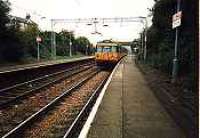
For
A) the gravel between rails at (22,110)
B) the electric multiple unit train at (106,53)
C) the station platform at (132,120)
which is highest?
the electric multiple unit train at (106,53)

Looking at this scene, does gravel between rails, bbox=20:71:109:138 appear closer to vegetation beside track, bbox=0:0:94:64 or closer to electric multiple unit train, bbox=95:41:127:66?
electric multiple unit train, bbox=95:41:127:66

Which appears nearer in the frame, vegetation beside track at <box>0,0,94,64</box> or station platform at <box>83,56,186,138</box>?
station platform at <box>83,56,186,138</box>

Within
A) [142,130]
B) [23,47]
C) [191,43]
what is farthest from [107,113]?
[23,47]

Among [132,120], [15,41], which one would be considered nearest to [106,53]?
[15,41]

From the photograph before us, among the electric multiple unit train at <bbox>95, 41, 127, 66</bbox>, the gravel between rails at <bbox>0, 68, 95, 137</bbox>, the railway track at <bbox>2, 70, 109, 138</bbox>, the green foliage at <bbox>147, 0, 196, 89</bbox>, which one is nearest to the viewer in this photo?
the railway track at <bbox>2, 70, 109, 138</bbox>

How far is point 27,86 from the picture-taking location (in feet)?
69.5

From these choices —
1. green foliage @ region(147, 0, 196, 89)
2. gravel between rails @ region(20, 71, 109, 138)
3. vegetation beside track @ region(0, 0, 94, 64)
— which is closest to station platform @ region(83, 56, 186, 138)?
gravel between rails @ region(20, 71, 109, 138)

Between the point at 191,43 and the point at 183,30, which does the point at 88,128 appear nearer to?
the point at 191,43

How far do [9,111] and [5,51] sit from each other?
1338 inches

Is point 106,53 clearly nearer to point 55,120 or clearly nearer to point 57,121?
point 55,120

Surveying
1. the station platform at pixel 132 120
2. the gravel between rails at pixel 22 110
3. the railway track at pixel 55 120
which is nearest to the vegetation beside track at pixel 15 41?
the gravel between rails at pixel 22 110

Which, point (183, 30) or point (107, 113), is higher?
point (183, 30)

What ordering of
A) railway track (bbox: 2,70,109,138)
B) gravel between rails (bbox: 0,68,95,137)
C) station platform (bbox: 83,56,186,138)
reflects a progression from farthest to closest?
gravel between rails (bbox: 0,68,95,137) → railway track (bbox: 2,70,109,138) → station platform (bbox: 83,56,186,138)

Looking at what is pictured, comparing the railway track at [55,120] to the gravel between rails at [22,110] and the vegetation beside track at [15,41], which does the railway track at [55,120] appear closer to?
the gravel between rails at [22,110]
